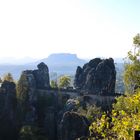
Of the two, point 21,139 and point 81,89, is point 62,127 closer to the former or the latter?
point 21,139

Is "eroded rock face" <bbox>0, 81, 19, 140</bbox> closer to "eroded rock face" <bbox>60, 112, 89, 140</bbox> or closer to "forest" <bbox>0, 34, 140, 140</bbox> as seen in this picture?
"forest" <bbox>0, 34, 140, 140</bbox>

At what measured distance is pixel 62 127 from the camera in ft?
251

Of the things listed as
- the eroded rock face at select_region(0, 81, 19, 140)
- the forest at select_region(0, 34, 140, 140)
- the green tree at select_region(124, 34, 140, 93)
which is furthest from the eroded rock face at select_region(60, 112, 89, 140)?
the green tree at select_region(124, 34, 140, 93)

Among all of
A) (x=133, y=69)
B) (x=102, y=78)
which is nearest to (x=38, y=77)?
(x=102, y=78)

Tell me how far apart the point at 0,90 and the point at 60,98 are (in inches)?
762

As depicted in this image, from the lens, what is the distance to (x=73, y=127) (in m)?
75.2

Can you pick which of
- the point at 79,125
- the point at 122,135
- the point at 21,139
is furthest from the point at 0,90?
the point at 122,135

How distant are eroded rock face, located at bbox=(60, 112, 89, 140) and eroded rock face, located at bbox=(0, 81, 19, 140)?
25152mm

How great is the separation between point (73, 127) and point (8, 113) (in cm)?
3327

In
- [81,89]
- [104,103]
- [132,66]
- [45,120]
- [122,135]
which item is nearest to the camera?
[122,135]

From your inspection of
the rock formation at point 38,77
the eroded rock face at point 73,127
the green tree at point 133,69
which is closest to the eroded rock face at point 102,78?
the rock formation at point 38,77

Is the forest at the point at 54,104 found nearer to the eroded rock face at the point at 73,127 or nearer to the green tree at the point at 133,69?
the eroded rock face at the point at 73,127

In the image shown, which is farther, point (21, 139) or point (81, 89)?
point (81, 89)

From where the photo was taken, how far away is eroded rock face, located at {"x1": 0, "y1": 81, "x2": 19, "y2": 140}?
327 feet
